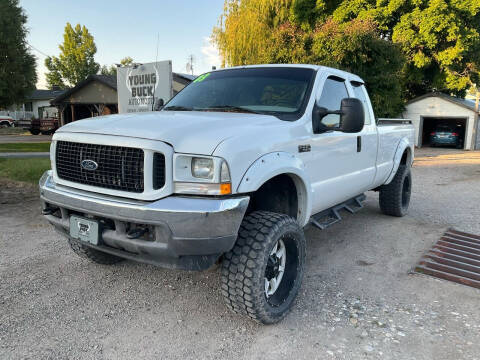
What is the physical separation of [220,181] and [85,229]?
1093mm

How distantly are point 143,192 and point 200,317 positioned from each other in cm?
118

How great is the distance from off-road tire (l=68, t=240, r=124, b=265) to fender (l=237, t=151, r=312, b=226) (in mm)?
1990

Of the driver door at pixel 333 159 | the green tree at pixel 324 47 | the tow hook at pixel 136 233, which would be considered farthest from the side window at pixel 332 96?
the green tree at pixel 324 47

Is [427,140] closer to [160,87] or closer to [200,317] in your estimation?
[160,87]

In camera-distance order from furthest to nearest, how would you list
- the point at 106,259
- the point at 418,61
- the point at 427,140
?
1. the point at 427,140
2. the point at 418,61
3. the point at 106,259

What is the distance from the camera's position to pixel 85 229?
8.87 feet

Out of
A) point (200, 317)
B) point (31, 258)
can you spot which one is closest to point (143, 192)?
point (200, 317)

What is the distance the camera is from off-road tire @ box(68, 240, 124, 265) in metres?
3.67

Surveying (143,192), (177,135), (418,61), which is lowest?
(143,192)

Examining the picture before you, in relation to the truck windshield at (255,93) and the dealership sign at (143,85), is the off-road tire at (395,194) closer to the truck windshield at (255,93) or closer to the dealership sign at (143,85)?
the truck windshield at (255,93)

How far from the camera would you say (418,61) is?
21281 mm

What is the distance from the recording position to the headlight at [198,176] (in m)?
2.40

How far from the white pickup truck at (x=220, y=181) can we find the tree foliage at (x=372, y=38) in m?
12.1

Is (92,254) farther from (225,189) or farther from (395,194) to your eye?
(395,194)
